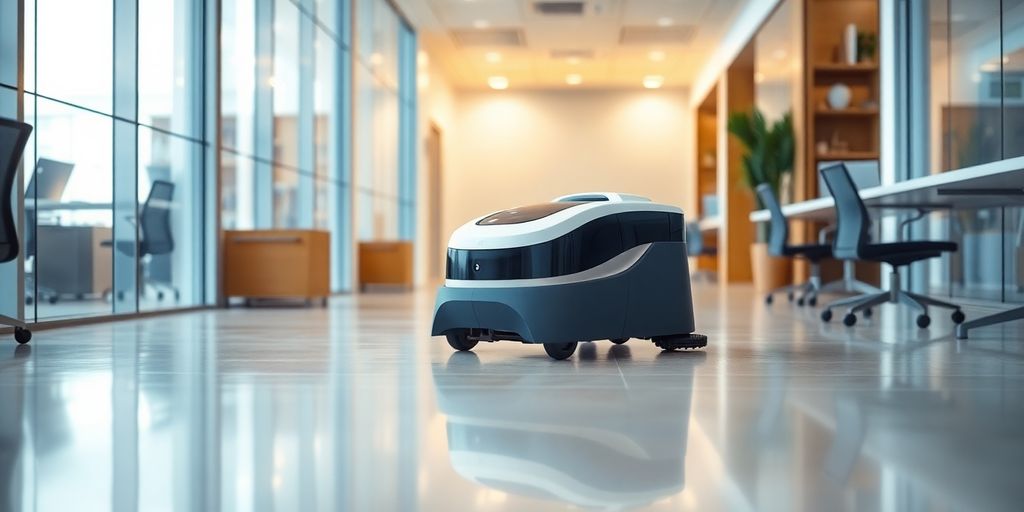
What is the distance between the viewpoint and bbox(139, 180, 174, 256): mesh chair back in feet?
19.4

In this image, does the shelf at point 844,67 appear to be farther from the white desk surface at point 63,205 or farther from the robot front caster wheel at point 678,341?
the white desk surface at point 63,205

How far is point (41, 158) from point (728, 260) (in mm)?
9739

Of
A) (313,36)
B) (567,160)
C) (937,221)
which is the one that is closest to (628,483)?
(937,221)

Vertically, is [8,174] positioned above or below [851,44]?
below

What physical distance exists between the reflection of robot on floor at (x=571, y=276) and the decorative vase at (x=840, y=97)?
6331 millimetres

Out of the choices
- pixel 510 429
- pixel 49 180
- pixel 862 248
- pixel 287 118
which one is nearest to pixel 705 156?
pixel 287 118

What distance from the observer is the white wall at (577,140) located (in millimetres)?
17078

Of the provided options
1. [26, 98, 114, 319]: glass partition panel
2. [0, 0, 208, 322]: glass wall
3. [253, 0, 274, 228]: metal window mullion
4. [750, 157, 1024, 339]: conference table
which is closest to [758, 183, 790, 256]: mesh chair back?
[750, 157, 1024, 339]: conference table

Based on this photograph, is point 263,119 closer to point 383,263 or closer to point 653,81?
point 383,263

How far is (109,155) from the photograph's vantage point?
214 inches

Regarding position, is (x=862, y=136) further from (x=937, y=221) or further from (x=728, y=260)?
(x=728, y=260)

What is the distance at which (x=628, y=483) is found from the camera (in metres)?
1.44

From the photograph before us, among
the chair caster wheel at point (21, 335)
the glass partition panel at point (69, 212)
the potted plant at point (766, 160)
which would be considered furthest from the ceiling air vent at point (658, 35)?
the chair caster wheel at point (21, 335)

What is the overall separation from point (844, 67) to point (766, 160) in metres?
1.34
